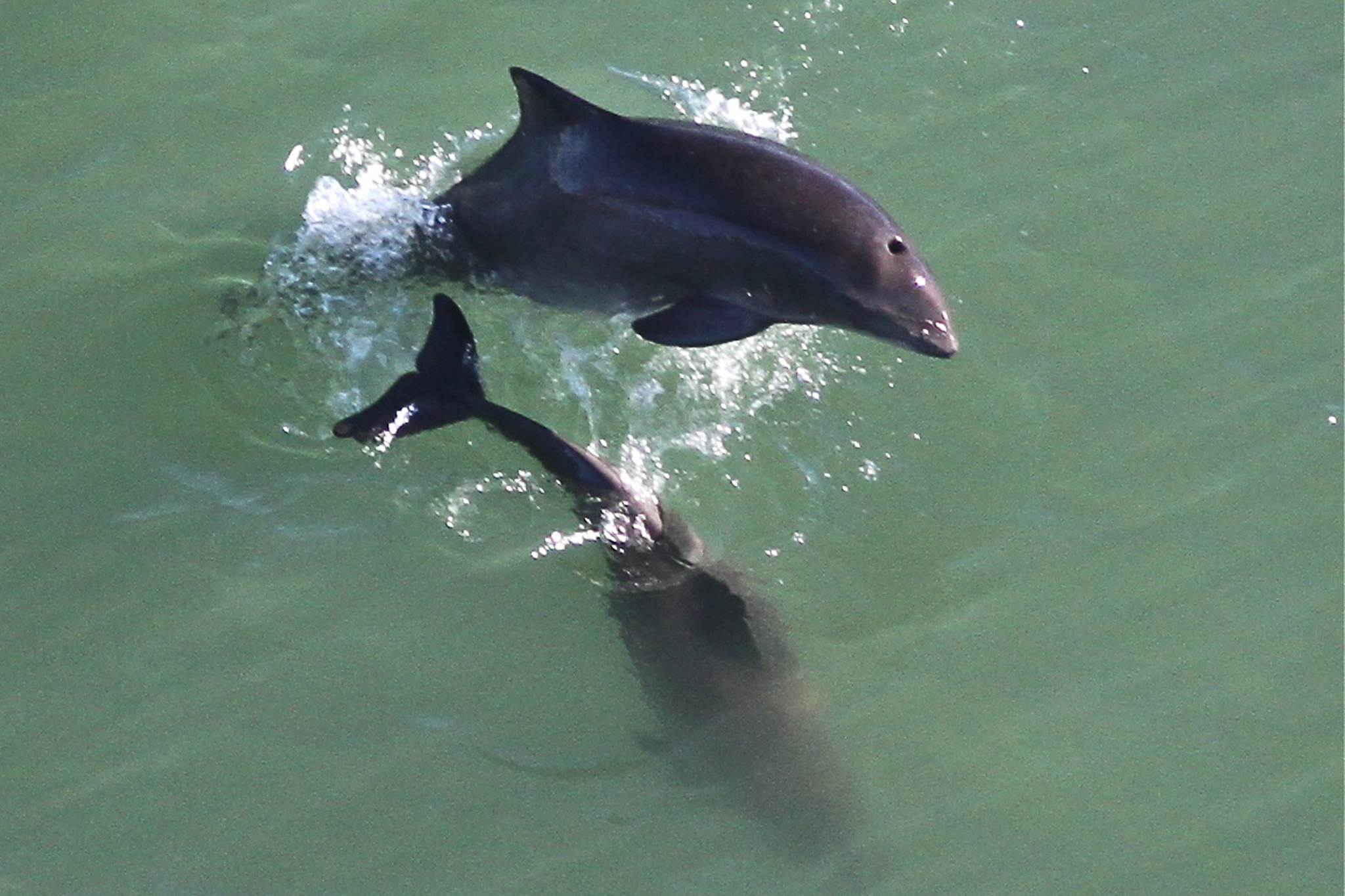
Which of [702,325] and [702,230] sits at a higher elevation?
[702,230]

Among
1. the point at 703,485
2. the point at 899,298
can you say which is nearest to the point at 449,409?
the point at 703,485

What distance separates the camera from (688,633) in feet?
22.2

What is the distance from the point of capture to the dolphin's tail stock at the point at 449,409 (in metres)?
7.00

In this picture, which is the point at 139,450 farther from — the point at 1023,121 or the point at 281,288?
the point at 1023,121

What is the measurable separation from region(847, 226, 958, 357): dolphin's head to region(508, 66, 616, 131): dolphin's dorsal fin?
115cm

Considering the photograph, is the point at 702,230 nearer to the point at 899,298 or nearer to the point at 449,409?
the point at 899,298

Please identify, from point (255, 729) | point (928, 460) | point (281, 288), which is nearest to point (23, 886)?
point (255, 729)

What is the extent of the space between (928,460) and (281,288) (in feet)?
9.70

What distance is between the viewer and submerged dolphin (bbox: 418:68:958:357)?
6504 mm

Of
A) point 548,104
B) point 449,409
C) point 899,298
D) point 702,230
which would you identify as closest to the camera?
point 899,298

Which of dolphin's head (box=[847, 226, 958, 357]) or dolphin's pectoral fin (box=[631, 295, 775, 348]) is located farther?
dolphin's pectoral fin (box=[631, 295, 775, 348])

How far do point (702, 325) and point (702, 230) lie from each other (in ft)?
1.19

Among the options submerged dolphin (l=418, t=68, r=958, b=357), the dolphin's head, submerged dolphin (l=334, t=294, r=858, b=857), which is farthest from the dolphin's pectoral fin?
submerged dolphin (l=334, t=294, r=858, b=857)

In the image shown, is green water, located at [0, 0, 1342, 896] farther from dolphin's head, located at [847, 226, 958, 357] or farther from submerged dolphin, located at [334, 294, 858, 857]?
dolphin's head, located at [847, 226, 958, 357]
